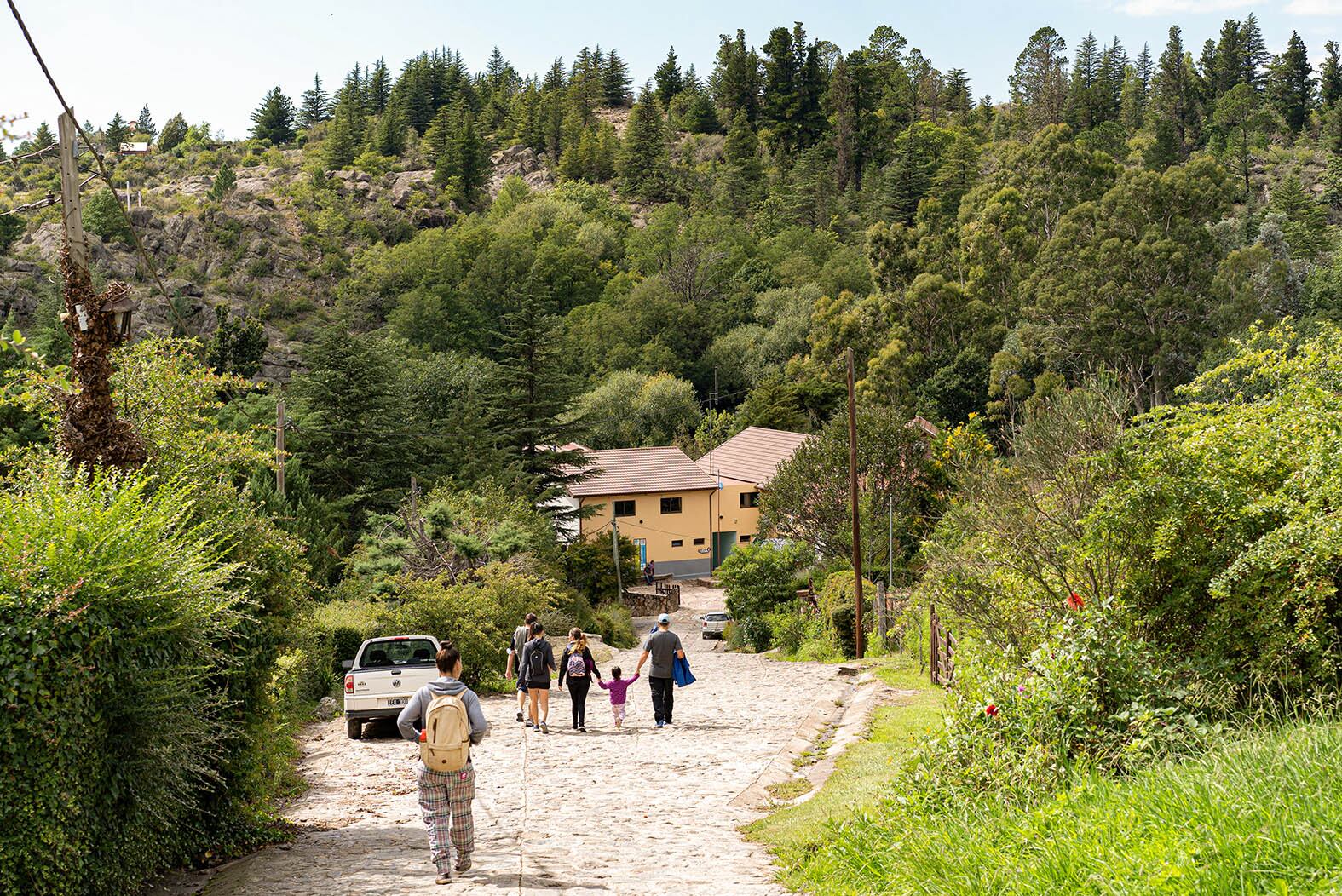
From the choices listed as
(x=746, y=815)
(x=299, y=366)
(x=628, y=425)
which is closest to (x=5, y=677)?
(x=746, y=815)

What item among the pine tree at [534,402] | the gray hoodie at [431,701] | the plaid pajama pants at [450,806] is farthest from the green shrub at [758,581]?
the plaid pajama pants at [450,806]

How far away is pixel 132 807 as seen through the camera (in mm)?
6555

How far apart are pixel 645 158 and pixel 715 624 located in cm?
9945

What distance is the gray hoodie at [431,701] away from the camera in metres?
7.76

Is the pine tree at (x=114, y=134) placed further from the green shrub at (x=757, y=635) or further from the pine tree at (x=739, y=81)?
the green shrub at (x=757, y=635)

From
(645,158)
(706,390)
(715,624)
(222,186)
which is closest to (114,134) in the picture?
(222,186)

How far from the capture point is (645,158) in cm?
12988

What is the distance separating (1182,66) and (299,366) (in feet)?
310

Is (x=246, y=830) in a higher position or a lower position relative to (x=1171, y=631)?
lower

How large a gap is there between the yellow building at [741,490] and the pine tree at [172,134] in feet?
392

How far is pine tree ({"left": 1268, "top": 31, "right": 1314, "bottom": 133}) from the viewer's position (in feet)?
364

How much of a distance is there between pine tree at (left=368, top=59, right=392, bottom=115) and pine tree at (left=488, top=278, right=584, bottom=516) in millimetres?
134336

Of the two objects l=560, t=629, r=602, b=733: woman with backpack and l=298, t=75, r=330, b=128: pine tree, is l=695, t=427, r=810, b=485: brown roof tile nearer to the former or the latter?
l=560, t=629, r=602, b=733: woman with backpack

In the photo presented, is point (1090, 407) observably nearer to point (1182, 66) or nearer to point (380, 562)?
point (380, 562)
